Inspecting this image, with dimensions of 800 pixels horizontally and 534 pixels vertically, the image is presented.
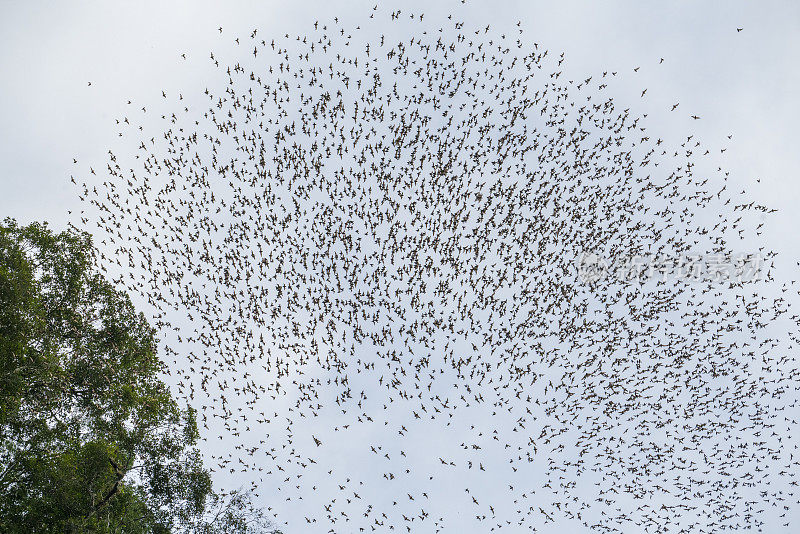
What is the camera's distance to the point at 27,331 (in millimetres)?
14484

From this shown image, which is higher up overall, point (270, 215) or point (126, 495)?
point (270, 215)

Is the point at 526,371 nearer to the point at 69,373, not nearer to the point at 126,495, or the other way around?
the point at 126,495

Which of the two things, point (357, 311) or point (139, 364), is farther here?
point (357, 311)

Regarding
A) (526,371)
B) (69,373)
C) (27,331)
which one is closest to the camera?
(27,331)

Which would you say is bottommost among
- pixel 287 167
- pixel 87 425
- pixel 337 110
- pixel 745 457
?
pixel 87 425

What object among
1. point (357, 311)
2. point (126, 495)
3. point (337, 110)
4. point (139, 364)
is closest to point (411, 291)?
point (357, 311)

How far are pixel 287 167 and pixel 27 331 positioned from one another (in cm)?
1352

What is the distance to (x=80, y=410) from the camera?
16.5 meters

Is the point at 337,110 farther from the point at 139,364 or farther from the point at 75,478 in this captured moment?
the point at 75,478

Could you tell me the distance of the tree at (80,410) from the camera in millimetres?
14359

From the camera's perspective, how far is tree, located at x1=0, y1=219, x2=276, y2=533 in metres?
14.4

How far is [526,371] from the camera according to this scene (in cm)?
2639

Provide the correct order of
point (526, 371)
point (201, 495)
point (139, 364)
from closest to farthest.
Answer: point (139, 364)
point (201, 495)
point (526, 371)

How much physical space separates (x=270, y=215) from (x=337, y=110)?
21.0ft
